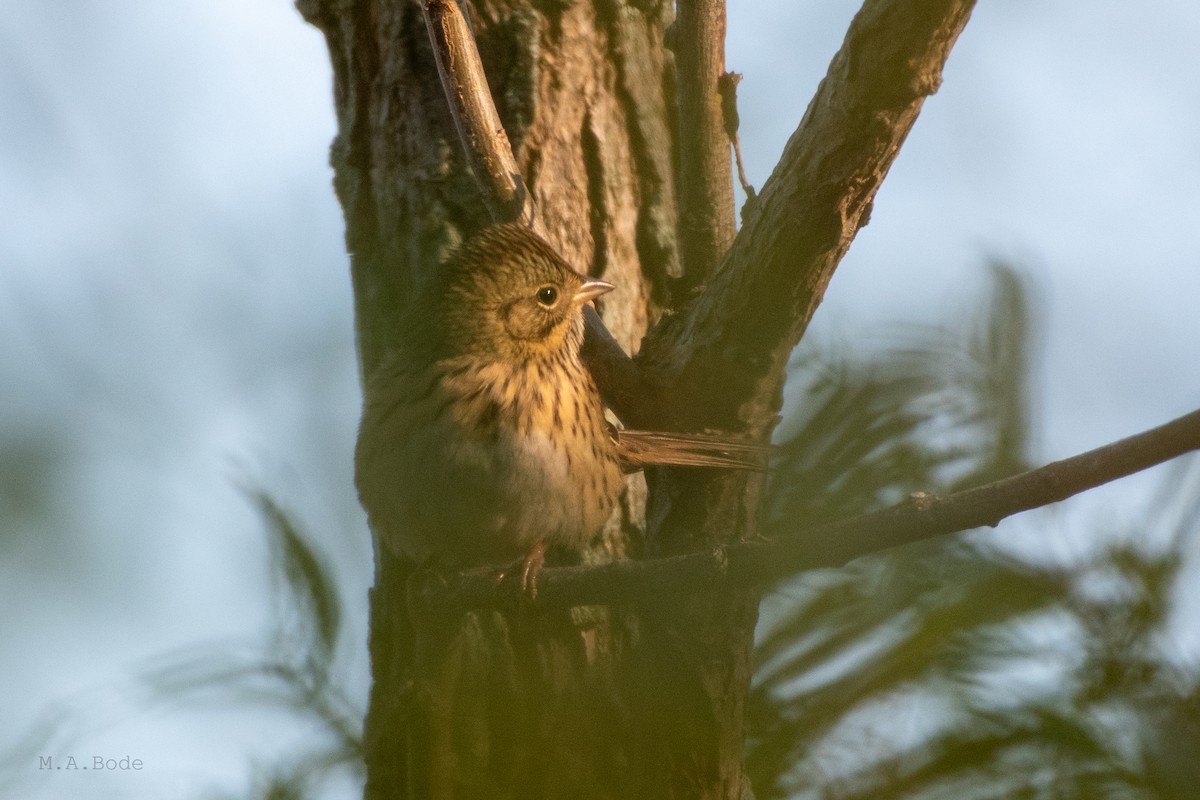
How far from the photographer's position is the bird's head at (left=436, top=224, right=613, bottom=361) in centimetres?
384

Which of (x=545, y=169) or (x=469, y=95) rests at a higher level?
(x=469, y=95)

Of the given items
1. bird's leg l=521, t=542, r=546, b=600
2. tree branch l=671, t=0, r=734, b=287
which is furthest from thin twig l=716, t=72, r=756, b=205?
bird's leg l=521, t=542, r=546, b=600

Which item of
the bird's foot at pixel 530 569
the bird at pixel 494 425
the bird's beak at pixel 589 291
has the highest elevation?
the bird's beak at pixel 589 291

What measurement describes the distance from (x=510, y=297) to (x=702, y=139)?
895 mm

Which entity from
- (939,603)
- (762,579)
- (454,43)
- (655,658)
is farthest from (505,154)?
(939,603)

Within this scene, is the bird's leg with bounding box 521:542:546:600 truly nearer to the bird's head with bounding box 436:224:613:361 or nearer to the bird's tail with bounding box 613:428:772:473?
the bird's tail with bounding box 613:428:772:473

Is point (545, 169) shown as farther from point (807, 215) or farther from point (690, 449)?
point (807, 215)

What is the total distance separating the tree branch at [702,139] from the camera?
11.1 ft

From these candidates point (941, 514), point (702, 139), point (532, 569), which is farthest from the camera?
point (702, 139)

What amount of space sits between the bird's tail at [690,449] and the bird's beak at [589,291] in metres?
0.48

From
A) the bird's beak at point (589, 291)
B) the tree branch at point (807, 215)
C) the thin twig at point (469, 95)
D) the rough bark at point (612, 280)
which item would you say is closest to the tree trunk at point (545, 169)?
the rough bark at point (612, 280)

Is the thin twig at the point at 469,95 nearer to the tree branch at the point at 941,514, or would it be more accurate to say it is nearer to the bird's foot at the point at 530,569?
the bird's foot at the point at 530,569

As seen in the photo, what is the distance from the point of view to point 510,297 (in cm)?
399

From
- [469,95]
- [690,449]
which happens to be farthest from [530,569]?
[469,95]
